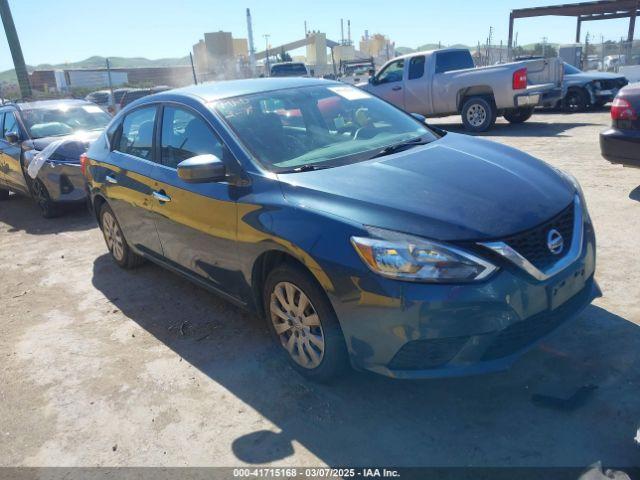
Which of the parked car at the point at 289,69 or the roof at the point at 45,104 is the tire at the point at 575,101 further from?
the roof at the point at 45,104

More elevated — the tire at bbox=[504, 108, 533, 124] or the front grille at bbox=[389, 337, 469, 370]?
the front grille at bbox=[389, 337, 469, 370]

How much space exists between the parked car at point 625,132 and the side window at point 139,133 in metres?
4.87

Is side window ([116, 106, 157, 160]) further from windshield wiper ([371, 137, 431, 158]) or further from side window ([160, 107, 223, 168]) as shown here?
windshield wiper ([371, 137, 431, 158])

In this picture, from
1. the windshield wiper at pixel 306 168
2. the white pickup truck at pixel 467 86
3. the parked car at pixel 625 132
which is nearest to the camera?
the windshield wiper at pixel 306 168

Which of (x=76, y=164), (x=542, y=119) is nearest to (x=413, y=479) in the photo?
(x=76, y=164)

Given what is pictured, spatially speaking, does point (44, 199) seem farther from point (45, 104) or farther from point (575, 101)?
point (575, 101)

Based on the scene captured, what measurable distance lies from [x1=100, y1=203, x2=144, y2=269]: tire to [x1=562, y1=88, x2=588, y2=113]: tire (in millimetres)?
12963

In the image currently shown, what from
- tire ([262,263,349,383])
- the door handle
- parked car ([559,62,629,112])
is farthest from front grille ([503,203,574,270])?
parked car ([559,62,629,112])

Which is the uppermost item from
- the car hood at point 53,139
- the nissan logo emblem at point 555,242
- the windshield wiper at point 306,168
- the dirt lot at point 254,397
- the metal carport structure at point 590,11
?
the metal carport structure at point 590,11

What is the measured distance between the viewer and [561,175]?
3322 millimetres

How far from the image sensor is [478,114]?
12.3 m

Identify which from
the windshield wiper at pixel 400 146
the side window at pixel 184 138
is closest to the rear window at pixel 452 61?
the windshield wiper at pixel 400 146

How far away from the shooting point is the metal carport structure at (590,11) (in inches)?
855

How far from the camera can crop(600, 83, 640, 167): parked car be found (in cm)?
572
